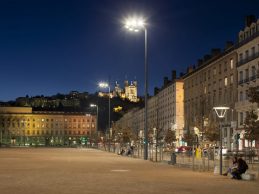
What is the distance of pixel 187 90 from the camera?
391ft

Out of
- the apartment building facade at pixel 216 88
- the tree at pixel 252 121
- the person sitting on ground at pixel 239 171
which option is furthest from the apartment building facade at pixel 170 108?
the person sitting on ground at pixel 239 171

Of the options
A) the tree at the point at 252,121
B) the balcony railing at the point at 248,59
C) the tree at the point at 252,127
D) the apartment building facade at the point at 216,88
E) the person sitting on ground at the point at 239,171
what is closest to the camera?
the person sitting on ground at the point at 239,171

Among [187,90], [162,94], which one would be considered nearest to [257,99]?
[187,90]

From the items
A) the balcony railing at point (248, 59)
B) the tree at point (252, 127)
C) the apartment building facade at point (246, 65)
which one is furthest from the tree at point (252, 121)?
the balcony railing at point (248, 59)

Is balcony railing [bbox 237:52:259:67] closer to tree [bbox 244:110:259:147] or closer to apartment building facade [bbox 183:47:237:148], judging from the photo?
apartment building facade [bbox 183:47:237:148]

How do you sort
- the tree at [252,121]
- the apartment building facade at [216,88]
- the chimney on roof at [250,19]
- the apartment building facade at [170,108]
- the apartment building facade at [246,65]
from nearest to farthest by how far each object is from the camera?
the tree at [252,121], the apartment building facade at [246,65], the chimney on roof at [250,19], the apartment building facade at [216,88], the apartment building facade at [170,108]

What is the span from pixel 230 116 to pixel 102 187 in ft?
219

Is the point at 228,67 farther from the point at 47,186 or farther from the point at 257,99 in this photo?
the point at 47,186

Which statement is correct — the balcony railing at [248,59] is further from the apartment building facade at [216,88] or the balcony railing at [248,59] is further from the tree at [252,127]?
the tree at [252,127]

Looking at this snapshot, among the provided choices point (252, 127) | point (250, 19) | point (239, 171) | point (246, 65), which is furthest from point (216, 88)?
point (239, 171)

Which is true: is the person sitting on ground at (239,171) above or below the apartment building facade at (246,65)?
below

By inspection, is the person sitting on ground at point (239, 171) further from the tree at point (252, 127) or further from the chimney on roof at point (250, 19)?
the chimney on roof at point (250, 19)

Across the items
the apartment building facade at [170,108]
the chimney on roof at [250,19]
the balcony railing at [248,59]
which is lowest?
the apartment building facade at [170,108]

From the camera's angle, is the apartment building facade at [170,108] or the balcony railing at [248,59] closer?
the balcony railing at [248,59]
